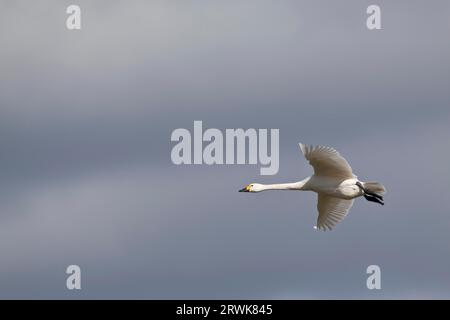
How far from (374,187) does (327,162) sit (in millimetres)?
1660

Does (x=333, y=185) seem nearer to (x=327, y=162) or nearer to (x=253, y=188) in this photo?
(x=327, y=162)

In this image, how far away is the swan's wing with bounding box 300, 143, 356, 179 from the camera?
4394 cm

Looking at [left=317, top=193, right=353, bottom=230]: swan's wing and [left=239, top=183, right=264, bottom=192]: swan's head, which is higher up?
[left=239, top=183, right=264, bottom=192]: swan's head

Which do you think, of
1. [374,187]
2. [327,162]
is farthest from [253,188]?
[374,187]

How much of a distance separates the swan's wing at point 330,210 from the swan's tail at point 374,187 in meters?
3.33

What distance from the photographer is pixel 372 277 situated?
4681 centimetres

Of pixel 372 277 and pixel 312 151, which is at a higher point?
pixel 312 151

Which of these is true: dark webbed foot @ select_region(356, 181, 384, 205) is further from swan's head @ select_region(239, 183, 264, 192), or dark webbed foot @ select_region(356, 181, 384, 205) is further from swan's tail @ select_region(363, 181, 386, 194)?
swan's head @ select_region(239, 183, 264, 192)

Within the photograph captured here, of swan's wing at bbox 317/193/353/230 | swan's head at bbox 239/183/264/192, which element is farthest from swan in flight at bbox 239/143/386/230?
swan's head at bbox 239/183/264/192

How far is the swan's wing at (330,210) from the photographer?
48.1 meters
